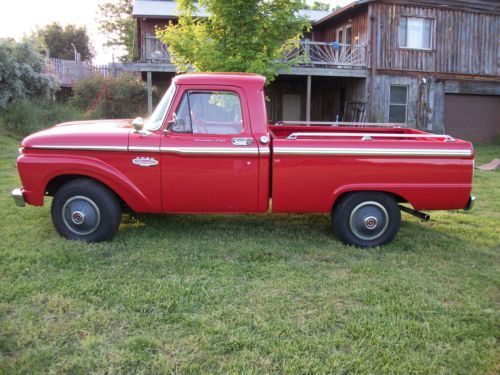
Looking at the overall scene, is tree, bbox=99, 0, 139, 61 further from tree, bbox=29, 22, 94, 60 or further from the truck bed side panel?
the truck bed side panel

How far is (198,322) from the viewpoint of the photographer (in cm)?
369

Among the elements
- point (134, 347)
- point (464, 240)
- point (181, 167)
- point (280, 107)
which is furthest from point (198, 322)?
point (280, 107)

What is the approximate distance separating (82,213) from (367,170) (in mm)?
3236

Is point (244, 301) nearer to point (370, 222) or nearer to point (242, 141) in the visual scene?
point (242, 141)

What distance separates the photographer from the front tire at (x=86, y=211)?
5.37 metres

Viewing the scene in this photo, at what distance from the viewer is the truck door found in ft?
17.3

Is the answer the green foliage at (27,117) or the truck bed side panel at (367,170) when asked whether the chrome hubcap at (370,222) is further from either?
the green foliage at (27,117)

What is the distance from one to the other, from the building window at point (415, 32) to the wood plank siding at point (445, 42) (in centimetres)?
15

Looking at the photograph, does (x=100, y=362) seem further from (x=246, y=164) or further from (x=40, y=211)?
(x=40, y=211)

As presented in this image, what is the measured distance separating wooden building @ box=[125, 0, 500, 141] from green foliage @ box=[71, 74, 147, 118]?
188 cm

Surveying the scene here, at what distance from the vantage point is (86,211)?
17.7 feet

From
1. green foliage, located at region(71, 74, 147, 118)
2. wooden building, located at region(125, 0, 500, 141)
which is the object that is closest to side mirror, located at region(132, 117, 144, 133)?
wooden building, located at region(125, 0, 500, 141)

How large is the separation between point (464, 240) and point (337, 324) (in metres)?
3.05

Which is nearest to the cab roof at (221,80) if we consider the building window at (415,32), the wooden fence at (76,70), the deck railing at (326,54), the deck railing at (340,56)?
the deck railing at (326,54)
